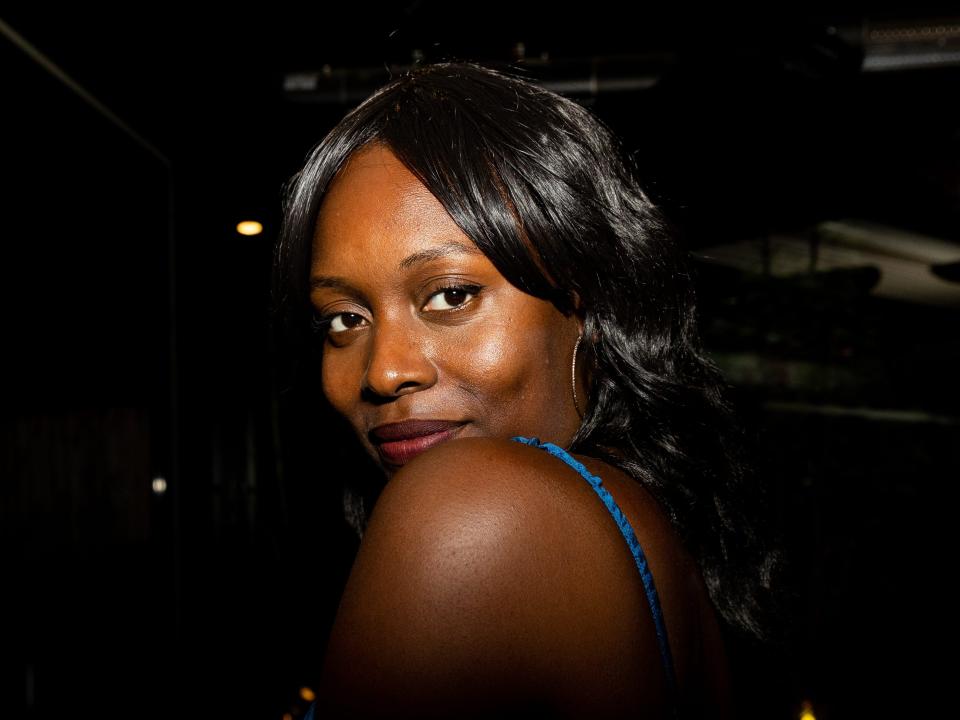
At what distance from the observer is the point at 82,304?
2643 mm

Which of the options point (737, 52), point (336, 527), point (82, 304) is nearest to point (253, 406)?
point (336, 527)

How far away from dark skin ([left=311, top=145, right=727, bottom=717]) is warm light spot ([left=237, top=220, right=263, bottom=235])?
3.53 m

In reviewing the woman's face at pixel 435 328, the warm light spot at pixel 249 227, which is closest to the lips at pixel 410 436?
the woman's face at pixel 435 328

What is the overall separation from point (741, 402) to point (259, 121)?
380 centimetres

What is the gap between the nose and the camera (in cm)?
94

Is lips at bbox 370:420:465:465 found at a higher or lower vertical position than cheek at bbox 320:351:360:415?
lower

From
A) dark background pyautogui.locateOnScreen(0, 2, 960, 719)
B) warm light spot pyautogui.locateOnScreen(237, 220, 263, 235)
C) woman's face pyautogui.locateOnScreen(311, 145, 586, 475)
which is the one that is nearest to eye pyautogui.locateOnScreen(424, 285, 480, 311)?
woman's face pyautogui.locateOnScreen(311, 145, 586, 475)

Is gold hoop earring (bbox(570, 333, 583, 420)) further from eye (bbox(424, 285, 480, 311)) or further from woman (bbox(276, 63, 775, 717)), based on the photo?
eye (bbox(424, 285, 480, 311))

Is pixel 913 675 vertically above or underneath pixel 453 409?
underneath

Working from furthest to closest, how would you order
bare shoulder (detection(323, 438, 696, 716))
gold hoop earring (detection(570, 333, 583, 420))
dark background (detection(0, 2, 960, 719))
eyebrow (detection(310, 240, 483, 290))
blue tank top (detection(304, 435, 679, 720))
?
1. dark background (detection(0, 2, 960, 719))
2. gold hoop earring (detection(570, 333, 583, 420))
3. eyebrow (detection(310, 240, 483, 290))
4. blue tank top (detection(304, 435, 679, 720))
5. bare shoulder (detection(323, 438, 696, 716))

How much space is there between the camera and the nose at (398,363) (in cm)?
94

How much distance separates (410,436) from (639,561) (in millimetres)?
399

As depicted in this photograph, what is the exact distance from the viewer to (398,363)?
0.94 m

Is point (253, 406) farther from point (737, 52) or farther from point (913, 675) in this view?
point (913, 675)
